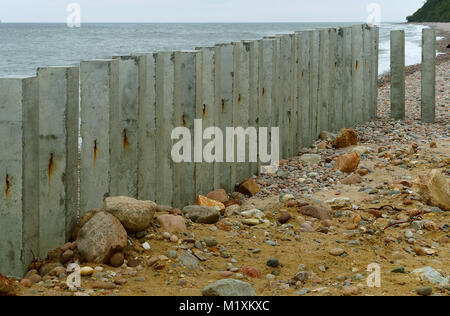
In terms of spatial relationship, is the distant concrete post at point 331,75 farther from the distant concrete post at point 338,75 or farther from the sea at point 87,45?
the sea at point 87,45

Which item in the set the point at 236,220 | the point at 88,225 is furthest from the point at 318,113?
the point at 88,225

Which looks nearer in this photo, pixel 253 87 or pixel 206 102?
pixel 206 102

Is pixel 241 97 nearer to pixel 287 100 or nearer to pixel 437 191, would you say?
pixel 287 100

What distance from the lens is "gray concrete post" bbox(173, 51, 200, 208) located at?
17.6ft

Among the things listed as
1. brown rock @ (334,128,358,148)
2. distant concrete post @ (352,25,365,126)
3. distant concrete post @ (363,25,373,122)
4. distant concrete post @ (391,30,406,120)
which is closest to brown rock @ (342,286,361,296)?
brown rock @ (334,128,358,148)

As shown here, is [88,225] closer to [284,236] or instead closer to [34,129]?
[34,129]

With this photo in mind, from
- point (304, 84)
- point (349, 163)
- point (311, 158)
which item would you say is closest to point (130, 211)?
point (349, 163)

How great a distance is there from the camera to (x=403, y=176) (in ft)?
20.8

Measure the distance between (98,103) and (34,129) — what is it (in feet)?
1.78

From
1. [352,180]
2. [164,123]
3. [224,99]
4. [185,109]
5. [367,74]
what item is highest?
[367,74]

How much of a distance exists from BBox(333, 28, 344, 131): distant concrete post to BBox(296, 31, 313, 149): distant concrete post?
79 centimetres

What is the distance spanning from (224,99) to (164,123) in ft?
3.38

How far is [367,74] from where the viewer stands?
925cm

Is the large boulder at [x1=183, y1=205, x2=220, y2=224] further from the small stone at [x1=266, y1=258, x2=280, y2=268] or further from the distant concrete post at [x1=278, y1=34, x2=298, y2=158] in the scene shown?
the distant concrete post at [x1=278, y1=34, x2=298, y2=158]
